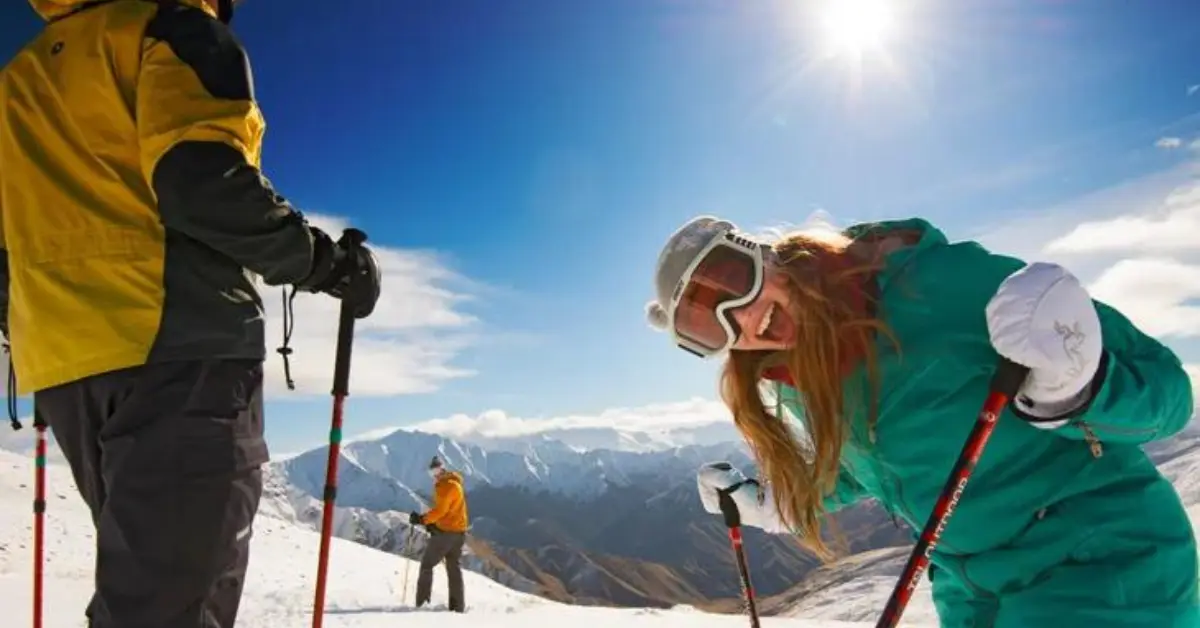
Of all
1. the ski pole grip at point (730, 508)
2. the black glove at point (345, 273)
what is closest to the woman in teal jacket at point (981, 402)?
the ski pole grip at point (730, 508)

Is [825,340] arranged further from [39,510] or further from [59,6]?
[39,510]

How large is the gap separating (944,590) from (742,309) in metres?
1.09

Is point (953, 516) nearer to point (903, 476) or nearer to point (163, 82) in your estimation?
point (903, 476)

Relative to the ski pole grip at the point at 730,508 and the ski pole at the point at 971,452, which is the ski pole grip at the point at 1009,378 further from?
the ski pole grip at the point at 730,508

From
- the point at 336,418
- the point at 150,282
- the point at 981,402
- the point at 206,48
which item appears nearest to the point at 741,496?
the point at 981,402

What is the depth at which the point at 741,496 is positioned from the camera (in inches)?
126

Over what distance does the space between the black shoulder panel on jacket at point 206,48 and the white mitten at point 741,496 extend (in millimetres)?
2370

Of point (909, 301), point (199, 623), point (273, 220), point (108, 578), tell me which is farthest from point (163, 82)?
point (909, 301)

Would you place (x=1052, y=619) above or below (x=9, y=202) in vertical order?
below

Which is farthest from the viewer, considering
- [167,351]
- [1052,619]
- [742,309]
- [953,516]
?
[742,309]

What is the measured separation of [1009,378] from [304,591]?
40.8ft

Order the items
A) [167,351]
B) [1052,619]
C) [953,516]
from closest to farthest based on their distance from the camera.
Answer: [1052,619], [953,516], [167,351]

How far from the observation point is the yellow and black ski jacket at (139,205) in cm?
228

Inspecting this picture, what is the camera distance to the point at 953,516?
211cm
